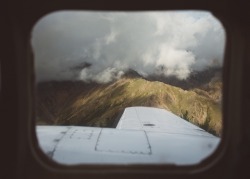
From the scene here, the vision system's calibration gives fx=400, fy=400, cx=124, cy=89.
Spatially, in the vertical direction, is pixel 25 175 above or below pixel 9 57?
below

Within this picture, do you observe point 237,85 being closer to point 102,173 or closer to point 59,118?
point 102,173

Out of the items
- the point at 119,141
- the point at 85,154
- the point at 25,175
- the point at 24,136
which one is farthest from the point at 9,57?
the point at 119,141

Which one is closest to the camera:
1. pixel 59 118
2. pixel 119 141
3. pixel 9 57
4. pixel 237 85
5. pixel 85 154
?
pixel 9 57

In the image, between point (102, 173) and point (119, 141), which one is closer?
point (102, 173)

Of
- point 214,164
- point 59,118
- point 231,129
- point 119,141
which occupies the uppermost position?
point 231,129

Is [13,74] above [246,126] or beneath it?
above

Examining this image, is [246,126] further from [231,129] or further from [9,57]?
[9,57]

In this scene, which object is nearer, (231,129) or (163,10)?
(163,10)

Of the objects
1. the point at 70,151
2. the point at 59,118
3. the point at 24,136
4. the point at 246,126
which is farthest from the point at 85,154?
the point at 59,118

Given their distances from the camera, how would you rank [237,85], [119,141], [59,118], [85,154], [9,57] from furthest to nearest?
[59,118] < [119,141] < [85,154] < [237,85] < [9,57]
